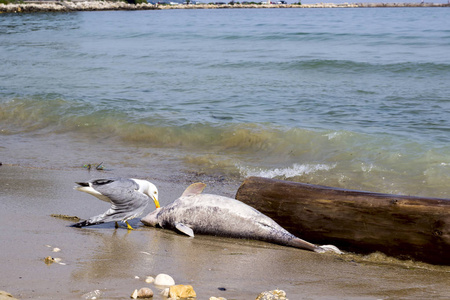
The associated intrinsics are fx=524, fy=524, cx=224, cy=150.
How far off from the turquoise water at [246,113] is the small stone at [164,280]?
405 cm

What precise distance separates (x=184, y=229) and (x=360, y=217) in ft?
5.10

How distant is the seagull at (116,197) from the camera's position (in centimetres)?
464

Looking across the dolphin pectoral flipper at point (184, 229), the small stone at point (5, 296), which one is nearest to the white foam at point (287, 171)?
the dolphin pectoral flipper at point (184, 229)

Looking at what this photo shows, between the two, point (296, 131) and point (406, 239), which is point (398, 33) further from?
point (406, 239)

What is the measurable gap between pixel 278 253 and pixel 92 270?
160 cm

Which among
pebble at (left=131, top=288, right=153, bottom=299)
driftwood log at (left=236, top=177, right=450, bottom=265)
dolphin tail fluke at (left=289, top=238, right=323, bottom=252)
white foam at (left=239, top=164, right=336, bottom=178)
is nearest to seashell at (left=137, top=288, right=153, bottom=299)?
pebble at (left=131, top=288, right=153, bottom=299)

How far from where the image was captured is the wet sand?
3.28m

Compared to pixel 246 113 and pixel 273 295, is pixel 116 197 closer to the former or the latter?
pixel 273 295

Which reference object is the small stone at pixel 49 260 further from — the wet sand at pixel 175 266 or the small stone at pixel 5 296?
the small stone at pixel 5 296

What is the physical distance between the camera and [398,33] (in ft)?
88.2

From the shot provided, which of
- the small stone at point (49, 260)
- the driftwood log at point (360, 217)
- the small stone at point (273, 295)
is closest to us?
the small stone at point (273, 295)

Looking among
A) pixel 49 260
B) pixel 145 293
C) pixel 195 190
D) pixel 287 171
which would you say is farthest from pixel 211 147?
pixel 145 293

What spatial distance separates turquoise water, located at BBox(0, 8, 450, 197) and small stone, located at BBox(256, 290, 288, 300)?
402 cm

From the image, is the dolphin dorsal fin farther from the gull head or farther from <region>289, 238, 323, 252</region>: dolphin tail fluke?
<region>289, 238, 323, 252</region>: dolphin tail fluke
